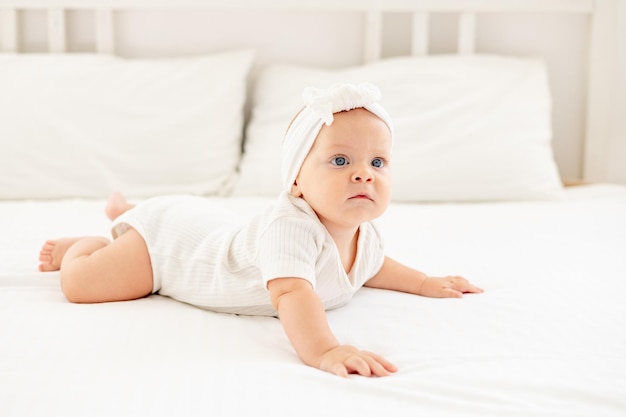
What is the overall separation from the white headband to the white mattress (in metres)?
0.21

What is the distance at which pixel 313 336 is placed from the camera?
2.66 ft

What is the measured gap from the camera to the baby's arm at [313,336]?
2.49 ft

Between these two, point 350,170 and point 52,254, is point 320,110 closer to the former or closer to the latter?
point 350,170

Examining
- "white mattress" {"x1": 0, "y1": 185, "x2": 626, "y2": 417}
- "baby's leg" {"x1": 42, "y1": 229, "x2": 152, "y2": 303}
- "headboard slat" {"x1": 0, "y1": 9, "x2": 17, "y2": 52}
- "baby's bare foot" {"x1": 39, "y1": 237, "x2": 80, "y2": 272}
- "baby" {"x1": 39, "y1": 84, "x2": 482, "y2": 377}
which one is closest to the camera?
"white mattress" {"x1": 0, "y1": 185, "x2": 626, "y2": 417}

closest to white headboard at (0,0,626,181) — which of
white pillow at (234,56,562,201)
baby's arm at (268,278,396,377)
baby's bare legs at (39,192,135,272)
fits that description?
white pillow at (234,56,562,201)

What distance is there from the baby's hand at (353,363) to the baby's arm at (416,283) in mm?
297

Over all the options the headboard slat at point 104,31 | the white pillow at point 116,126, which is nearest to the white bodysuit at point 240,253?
the white pillow at point 116,126

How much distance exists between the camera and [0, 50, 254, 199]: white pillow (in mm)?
1816

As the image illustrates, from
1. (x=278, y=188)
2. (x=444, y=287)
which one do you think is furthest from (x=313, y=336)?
(x=278, y=188)

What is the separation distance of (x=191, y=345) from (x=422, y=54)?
154 cm

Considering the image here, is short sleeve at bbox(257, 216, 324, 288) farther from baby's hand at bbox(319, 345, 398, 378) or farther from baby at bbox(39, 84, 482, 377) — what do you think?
baby's hand at bbox(319, 345, 398, 378)

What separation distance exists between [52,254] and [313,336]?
570mm

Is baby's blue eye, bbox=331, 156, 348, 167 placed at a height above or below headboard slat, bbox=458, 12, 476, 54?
below

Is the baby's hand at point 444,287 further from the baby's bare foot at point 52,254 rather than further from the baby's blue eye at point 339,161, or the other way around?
the baby's bare foot at point 52,254
